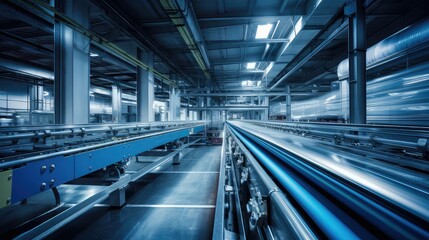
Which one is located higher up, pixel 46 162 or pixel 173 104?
pixel 173 104

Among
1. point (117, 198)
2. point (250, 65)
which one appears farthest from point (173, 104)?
point (117, 198)

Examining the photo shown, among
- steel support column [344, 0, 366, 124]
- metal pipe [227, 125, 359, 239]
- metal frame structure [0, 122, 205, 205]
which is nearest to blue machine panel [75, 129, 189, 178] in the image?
metal frame structure [0, 122, 205, 205]

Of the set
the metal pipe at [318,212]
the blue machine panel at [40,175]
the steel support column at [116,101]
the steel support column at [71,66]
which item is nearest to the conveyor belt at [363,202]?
the metal pipe at [318,212]

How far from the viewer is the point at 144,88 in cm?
376

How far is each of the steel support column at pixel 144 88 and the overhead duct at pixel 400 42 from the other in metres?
3.86

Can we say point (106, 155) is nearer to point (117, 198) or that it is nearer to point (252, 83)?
point (117, 198)

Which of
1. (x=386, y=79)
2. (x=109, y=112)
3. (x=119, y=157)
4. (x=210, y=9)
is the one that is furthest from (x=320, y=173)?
(x=109, y=112)

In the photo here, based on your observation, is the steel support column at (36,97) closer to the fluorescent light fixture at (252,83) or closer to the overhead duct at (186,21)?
the overhead duct at (186,21)

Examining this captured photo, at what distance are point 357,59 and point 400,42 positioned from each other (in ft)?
2.08

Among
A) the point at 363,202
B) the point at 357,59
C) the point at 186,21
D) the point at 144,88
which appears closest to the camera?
the point at 363,202

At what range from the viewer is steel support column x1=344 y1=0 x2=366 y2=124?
5.79ft

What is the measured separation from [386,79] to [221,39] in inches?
104

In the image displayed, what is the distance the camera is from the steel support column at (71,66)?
192 centimetres

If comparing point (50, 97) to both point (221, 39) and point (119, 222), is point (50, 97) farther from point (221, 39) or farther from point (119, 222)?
point (119, 222)
